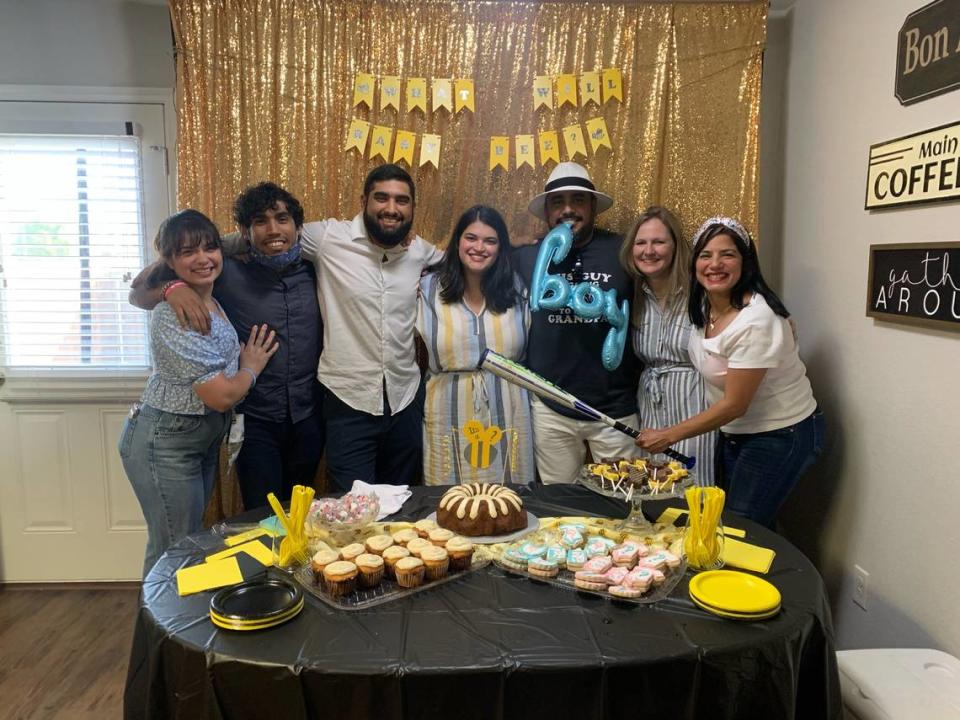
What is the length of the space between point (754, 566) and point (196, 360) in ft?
5.27

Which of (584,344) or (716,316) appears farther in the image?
(584,344)

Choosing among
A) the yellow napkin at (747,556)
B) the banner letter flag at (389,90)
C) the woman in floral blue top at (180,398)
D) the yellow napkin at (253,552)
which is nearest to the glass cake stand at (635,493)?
the yellow napkin at (747,556)

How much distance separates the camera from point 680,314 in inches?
92.1

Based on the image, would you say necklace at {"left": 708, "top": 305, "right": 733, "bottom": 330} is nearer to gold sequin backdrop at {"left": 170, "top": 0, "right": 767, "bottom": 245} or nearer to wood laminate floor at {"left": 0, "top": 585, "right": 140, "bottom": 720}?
gold sequin backdrop at {"left": 170, "top": 0, "right": 767, "bottom": 245}

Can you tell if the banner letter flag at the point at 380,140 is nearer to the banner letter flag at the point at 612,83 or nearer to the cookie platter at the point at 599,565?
the banner letter flag at the point at 612,83

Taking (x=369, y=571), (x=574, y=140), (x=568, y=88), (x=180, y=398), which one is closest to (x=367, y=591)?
(x=369, y=571)

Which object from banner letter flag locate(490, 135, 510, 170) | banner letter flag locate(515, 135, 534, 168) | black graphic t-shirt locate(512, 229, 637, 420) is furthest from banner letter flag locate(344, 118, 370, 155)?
black graphic t-shirt locate(512, 229, 637, 420)

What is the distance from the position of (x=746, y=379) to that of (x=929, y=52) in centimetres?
102

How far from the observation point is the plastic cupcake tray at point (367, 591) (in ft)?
4.33

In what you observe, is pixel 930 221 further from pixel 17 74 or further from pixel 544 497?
pixel 17 74

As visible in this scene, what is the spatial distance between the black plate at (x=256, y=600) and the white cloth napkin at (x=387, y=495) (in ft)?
1.43

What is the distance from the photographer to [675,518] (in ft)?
5.78

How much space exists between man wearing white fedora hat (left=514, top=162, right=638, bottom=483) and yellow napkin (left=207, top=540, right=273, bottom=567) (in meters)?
1.20

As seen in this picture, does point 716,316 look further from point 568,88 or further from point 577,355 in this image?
point 568,88
